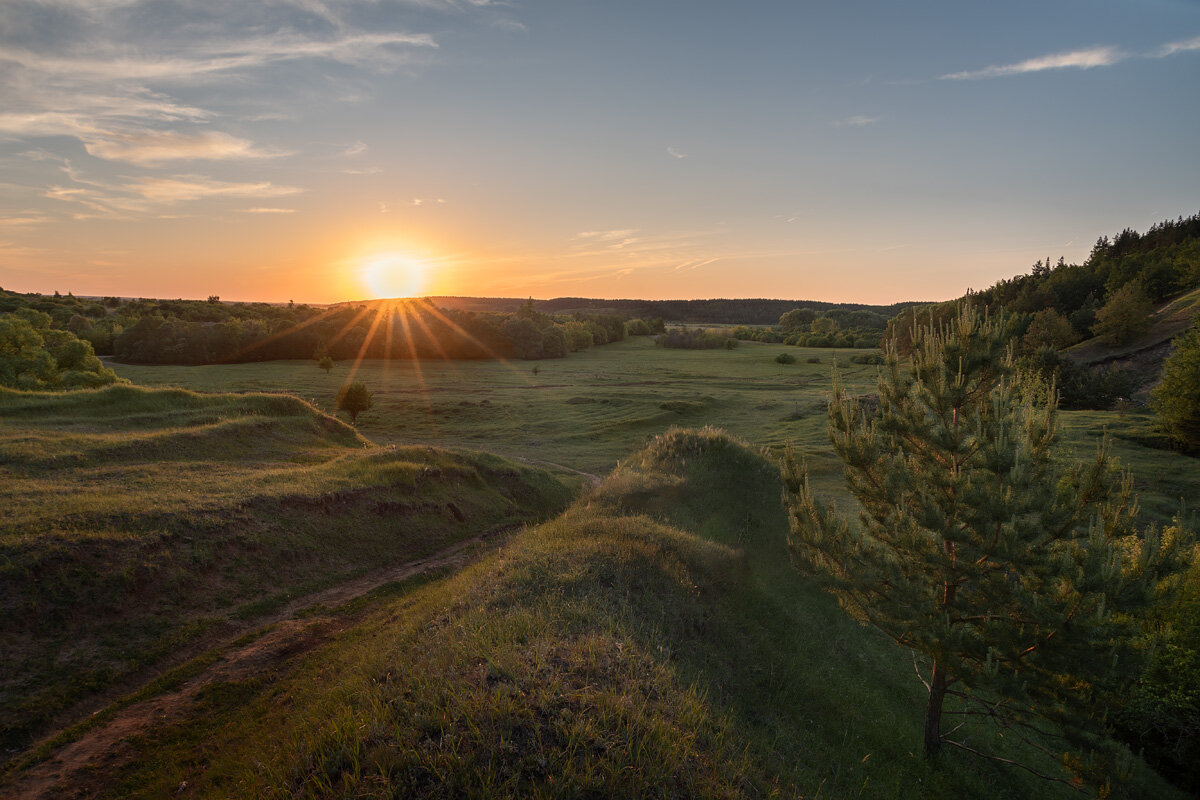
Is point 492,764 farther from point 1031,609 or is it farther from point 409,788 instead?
point 1031,609

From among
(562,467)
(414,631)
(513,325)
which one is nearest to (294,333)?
(513,325)

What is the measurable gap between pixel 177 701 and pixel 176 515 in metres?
6.59

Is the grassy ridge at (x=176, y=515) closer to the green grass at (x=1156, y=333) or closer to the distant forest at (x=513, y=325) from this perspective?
the distant forest at (x=513, y=325)

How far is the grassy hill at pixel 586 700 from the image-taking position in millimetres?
5973

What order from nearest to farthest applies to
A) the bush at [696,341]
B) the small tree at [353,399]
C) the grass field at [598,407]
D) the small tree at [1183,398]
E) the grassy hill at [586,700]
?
the grassy hill at [586,700], the small tree at [1183,398], the grass field at [598,407], the small tree at [353,399], the bush at [696,341]

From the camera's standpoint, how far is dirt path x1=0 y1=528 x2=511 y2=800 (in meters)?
8.08

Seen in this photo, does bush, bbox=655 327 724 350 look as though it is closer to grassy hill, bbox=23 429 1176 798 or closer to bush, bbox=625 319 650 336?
bush, bbox=625 319 650 336

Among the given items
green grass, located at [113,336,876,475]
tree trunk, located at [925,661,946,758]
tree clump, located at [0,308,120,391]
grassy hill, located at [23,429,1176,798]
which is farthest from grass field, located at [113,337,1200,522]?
tree clump, located at [0,308,120,391]

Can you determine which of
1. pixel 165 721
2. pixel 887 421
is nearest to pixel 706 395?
pixel 887 421

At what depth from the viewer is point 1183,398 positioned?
33.1 meters

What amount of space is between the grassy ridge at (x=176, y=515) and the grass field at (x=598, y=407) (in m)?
13.4

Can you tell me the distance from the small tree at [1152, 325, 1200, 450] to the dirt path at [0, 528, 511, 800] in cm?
4562

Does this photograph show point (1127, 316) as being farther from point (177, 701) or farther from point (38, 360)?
point (38, 360)

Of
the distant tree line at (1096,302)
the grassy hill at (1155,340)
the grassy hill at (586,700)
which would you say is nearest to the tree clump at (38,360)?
the grassy hill at (586,700)
